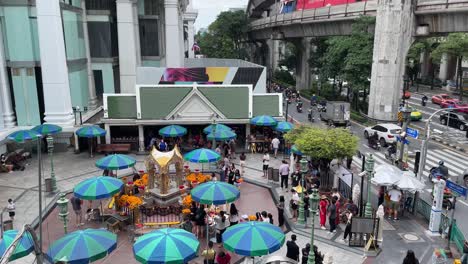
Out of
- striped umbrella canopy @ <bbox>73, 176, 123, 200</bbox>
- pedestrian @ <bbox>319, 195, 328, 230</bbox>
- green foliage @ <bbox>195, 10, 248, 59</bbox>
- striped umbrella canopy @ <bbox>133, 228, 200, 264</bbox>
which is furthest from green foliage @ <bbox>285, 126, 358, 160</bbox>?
green foliage @ <bbox>195, 10, 248, 59</bbox>

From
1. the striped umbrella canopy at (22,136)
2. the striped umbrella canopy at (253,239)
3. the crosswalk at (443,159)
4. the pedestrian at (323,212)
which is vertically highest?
the striped umbrella canopy at (22,136)

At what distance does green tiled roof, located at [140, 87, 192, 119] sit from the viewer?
2927 cm

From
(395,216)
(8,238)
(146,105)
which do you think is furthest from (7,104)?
(395,216)

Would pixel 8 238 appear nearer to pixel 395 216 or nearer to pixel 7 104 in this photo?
pixel 395 216

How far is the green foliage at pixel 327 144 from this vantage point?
21.3m

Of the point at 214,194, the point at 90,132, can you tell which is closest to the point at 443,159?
the point at 214,194

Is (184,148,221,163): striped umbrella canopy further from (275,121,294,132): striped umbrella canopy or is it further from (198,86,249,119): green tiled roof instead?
(198,86,249,119): green tiled roof

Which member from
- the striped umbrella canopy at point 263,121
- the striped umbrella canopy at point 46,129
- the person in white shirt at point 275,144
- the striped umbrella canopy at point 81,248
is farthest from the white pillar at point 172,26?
the striped umbrella canopy at point 81,248

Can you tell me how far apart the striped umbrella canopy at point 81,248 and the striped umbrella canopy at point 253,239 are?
3.63 meters

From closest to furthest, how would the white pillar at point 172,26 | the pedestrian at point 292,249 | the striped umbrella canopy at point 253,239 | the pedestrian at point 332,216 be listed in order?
the striped umbrella canopy at point 253,239 → the pedestrian at point 292,249 → the pedestrian at point 332,216 → the white pillar at point 172,26

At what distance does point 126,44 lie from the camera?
37.0m

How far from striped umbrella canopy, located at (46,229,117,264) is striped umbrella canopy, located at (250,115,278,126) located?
1744 centimetres

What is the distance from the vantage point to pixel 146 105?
29375mm

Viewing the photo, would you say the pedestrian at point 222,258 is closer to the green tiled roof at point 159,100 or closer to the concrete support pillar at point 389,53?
the green tiled roof at point 159,100
